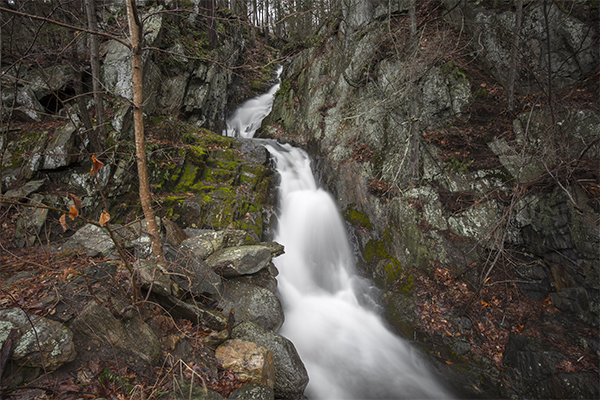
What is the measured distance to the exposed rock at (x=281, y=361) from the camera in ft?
12.4

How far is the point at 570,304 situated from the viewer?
519 centimetres

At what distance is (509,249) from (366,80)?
6.83 meters

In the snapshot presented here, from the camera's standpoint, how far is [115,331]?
2.90m

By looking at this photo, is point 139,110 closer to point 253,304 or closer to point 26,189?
point 253,304

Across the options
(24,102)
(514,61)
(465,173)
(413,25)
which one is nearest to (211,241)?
(465,173)

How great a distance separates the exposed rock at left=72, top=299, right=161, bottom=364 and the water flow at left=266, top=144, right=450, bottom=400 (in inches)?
123

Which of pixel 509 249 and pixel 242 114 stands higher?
pixel 242 114

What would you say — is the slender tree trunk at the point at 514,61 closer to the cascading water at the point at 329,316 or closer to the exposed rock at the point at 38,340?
the cascading water at the point at 329,316

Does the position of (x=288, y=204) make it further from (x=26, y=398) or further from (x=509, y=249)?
(x=26, y=398)

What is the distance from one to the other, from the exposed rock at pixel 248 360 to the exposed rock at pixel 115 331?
0.84 m

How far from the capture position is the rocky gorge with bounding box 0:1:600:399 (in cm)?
308

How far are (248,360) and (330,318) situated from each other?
134 inches

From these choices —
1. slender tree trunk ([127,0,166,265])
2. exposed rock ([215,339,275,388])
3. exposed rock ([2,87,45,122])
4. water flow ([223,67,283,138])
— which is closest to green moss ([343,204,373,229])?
exposed rock ([215,339,275,388])

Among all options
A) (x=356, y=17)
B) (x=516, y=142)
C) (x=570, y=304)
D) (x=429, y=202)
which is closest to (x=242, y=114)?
(x=356, y=17)
